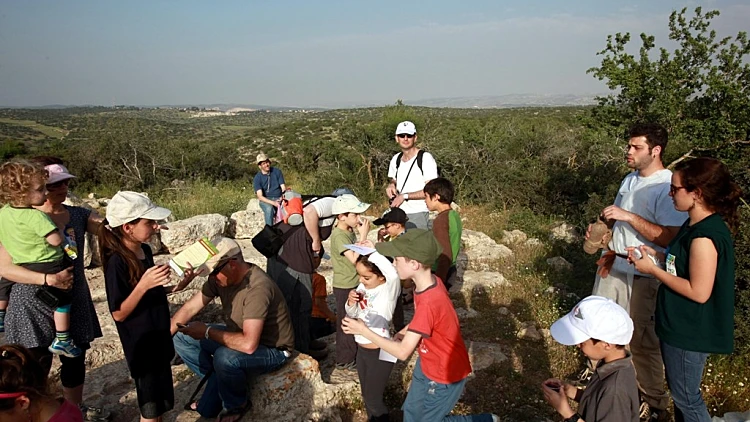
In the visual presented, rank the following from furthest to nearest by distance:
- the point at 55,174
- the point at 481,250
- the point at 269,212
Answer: the point at 481,250, the point at 269,212, the point at 55,174

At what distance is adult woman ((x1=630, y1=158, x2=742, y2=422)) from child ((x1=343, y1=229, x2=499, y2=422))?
4.01ft

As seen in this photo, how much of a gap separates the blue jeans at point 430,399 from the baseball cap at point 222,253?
1.45 metres

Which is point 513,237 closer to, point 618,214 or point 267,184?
point 267,184

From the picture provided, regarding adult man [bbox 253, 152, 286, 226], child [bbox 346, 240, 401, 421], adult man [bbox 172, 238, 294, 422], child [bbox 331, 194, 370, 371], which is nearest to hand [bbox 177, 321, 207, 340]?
adult man [bbox 172, 238, 294, 422]

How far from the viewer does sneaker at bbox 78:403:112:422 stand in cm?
332

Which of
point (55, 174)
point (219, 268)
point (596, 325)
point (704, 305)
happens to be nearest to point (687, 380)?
point (704, 305)

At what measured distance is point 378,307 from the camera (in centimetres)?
315

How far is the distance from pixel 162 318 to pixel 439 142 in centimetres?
1182

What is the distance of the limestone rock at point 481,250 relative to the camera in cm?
757

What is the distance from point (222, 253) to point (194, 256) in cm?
27

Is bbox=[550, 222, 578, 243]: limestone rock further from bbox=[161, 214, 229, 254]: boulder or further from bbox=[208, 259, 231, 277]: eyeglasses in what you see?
bbox=[208, 259, 231, 277]: eyeglasses

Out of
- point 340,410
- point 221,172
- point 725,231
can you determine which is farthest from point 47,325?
point 221,172

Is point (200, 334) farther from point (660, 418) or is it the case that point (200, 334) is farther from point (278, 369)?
point (660, 418)

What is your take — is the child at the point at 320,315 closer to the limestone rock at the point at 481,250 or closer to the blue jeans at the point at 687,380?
the blue jeans at the point at 687,380
